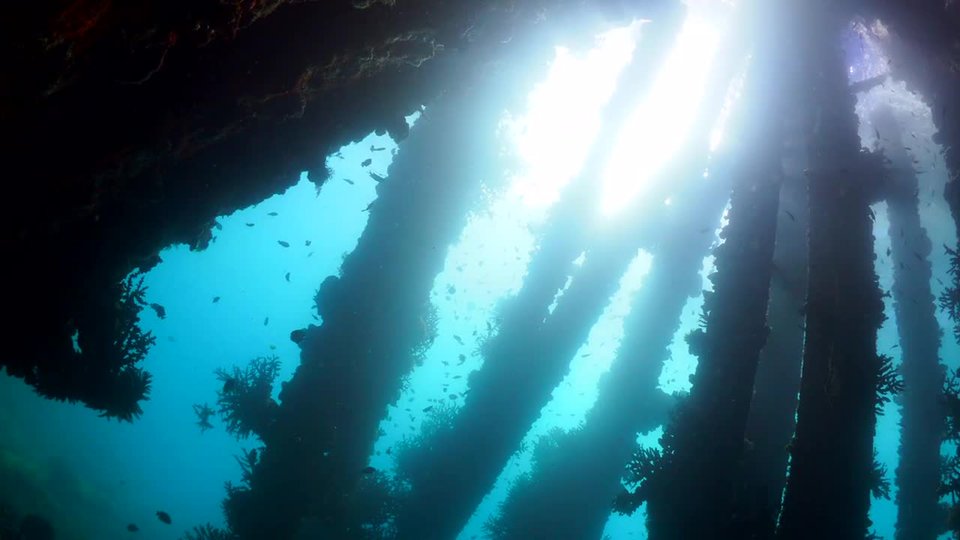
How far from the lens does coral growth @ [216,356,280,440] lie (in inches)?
523

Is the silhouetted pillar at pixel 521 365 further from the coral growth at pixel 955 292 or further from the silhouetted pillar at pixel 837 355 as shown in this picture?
the coral growth at pixel 955 292

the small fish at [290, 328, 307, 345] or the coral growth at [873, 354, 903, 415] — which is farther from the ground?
the small fish at [290, 328, 307, 345]

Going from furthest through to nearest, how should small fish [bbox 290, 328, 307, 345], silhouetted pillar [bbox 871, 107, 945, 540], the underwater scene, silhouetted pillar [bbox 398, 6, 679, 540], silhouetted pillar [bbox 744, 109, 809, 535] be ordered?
silhouetted pillar [bbox 871, 107, 945, 540] < silhouetted pillar [bbox 398, 6, 679, 540] < silhouetted pillar [bbox 744, 109, 809, 535] < small fish [bbox 290, 328, 307, 345] < the underwater scene

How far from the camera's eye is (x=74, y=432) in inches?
3912

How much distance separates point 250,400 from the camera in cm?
1345

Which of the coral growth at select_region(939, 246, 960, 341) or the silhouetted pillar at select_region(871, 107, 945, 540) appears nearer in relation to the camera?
the coral growth at select_region(939, 246, 960, 341)

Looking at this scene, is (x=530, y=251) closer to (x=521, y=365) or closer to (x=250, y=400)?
(x=521, y=365)

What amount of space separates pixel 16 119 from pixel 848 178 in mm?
12148

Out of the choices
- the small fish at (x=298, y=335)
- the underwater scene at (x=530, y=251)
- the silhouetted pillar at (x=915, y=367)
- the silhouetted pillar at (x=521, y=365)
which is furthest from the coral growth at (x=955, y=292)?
the small fish at (x=298, y=335)

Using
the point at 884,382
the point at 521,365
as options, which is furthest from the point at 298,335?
the point at 884,382

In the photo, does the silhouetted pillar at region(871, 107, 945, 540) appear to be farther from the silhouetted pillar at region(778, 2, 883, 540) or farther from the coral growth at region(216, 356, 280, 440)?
the coral growth at region(216, 356, 280, 440)

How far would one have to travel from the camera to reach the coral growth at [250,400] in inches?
523

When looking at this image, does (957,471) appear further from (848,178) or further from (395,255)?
(395,255)

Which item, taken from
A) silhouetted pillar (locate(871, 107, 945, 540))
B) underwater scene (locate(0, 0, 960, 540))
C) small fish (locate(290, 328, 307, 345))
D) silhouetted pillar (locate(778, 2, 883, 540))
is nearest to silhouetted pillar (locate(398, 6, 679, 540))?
underwater scene (locate(0, 0, 960, 540))
